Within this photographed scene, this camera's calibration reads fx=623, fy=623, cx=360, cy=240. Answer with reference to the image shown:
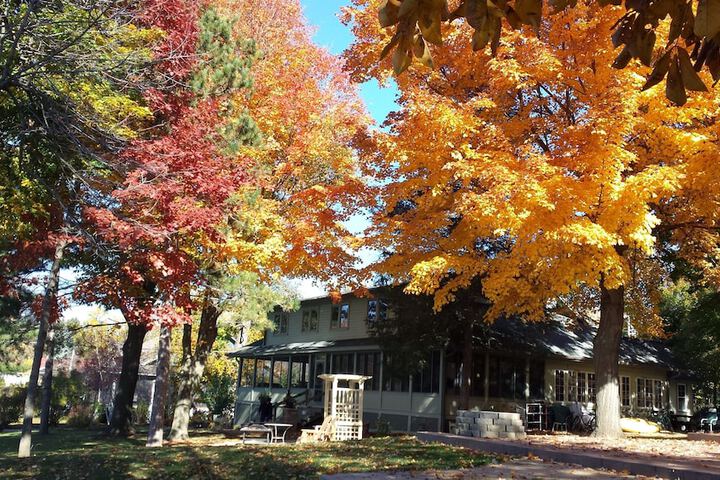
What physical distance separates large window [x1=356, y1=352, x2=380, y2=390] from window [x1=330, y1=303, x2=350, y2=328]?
5.84 feet

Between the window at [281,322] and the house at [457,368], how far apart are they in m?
0.06

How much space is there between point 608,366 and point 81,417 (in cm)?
2635

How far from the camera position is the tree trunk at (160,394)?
18.7m

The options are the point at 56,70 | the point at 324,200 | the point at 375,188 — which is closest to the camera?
the point at 56,70

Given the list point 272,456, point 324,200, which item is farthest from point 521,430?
point 324,200

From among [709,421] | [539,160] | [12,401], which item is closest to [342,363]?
[709,421]

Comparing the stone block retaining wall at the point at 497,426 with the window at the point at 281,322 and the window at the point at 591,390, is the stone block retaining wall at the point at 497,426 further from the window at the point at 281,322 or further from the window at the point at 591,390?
the window at the point at 281,322

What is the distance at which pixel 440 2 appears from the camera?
2455 millimetres

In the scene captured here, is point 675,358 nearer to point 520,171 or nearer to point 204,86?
point 520,171

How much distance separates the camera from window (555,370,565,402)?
26047 mm

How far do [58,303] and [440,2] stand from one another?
12.8 meters

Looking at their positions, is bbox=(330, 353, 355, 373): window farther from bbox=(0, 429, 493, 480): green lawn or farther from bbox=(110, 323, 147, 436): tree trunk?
bbox=(0, 429, 493, 480): green lawn

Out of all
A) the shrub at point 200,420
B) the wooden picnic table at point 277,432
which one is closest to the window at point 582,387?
the wooden picnic table at point 277,432

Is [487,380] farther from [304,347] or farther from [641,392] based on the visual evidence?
[641,392]
